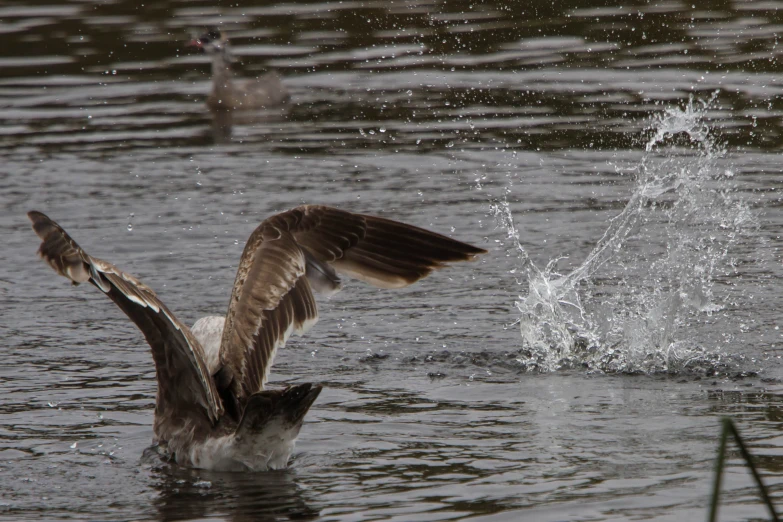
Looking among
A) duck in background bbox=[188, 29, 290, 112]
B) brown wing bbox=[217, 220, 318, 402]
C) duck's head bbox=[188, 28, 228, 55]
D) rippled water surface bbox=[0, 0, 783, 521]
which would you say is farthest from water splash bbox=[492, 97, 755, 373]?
duck's head bbox=[188, 28, 228, 55]

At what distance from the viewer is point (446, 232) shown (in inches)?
402

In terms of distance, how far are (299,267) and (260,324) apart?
14.0 inches

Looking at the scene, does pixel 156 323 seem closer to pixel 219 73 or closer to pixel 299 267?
pixel 299 267

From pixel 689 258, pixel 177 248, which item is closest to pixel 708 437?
pixel 689 258

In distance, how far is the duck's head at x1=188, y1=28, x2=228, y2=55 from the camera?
610 inches

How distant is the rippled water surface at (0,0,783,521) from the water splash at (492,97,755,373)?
3 cm

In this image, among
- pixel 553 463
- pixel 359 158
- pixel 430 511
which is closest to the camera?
pixel 430 511

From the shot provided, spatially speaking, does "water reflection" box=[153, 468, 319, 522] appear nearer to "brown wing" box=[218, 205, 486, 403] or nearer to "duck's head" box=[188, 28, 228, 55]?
"brown wing" box=[218, 205, 486, 403]

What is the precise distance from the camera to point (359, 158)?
1259 cm

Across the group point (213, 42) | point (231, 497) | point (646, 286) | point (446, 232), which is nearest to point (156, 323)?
point (231, 497)

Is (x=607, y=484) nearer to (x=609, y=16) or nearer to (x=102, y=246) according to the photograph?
(x=102, y=246)

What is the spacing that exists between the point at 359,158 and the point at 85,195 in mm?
2497

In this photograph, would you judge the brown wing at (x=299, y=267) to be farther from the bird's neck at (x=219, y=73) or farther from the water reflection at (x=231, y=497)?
the bird's neck at (x=219, y=73)

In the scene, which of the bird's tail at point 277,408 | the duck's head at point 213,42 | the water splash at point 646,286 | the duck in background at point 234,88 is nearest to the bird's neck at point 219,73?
the duck in background at point 234,88
